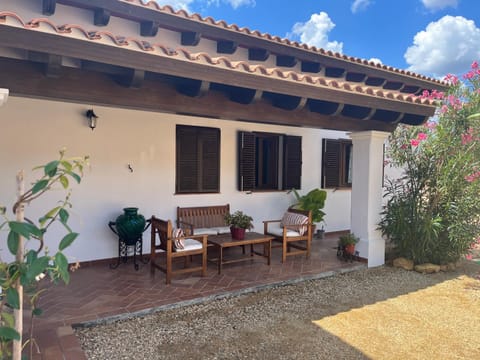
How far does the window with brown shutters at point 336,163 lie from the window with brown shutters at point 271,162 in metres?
0.89

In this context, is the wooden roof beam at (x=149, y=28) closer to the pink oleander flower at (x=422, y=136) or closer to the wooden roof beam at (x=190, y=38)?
the wooden roof beam at (x=190, y=38)

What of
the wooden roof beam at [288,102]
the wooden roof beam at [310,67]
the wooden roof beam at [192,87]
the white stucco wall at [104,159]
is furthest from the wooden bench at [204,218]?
the wooden roof beam at [310,67]

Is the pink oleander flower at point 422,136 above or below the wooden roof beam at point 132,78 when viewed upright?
below

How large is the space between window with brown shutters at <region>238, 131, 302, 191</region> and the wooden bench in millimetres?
905

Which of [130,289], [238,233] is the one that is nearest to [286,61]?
[238,233]

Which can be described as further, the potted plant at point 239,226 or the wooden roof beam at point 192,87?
the potted plant at point 239,226

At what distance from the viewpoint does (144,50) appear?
330cm

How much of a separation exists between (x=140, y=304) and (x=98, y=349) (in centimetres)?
93

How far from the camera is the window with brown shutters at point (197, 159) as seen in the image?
677 cm

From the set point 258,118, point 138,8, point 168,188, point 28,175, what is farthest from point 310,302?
point 138,8

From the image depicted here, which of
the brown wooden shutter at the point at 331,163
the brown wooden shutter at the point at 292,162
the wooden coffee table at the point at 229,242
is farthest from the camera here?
the brown wooden shutter at the point at 331,163

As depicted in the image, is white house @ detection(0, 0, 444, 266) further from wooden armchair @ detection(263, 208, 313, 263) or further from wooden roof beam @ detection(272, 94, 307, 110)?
wooden armchair @ detection(263, 208, 313, 263)

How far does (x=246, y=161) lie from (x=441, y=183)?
3.87 m

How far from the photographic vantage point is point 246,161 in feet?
24.8
